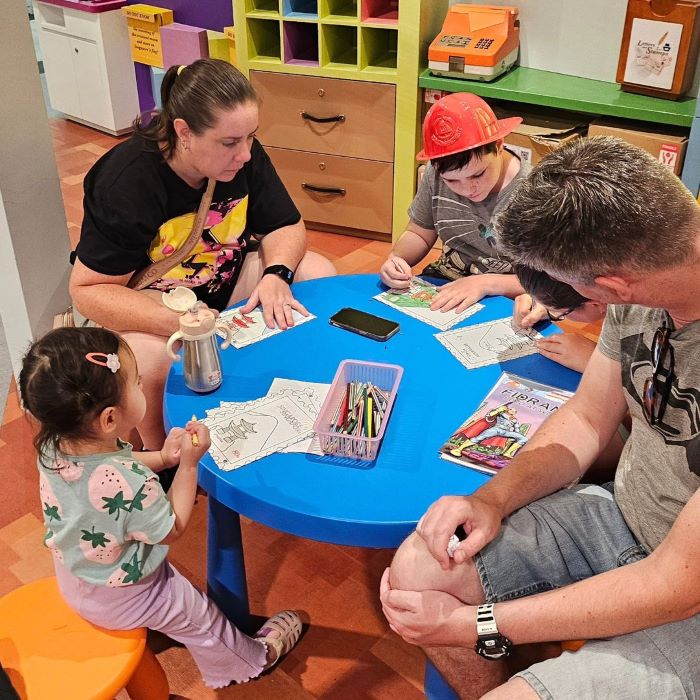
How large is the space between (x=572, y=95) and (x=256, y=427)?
234 centimetres

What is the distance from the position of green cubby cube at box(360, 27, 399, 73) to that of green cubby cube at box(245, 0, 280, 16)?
44 cm

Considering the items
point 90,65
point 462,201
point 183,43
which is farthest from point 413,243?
point 90,65

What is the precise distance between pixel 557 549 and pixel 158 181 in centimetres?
141

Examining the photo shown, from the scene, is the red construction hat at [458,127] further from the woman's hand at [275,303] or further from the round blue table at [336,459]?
the woman's hand at [275,303]

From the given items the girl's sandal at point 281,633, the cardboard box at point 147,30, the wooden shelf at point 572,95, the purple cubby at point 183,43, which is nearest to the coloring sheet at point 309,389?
the girl's sandal at point 281,633

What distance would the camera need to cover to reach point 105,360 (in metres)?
1.40

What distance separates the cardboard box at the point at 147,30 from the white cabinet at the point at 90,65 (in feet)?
0.41

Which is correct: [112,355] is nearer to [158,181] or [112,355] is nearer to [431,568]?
[431,568]

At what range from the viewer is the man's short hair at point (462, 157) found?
83.7 inches

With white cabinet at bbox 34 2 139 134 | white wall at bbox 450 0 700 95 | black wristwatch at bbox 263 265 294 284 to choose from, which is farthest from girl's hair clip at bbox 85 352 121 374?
white cabinet at bbox 34 2 139 134

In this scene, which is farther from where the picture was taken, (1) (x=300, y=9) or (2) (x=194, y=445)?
(1) (x=300, y=9)

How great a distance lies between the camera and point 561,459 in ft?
5.05

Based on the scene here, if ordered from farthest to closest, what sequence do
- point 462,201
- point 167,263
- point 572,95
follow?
point 572,95 < point 462,201 < point 167,263

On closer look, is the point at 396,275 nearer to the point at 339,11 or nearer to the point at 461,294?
the point at 461,294
